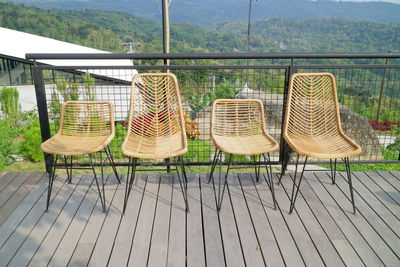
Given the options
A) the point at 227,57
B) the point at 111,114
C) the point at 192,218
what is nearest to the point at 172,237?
the point at 192,218

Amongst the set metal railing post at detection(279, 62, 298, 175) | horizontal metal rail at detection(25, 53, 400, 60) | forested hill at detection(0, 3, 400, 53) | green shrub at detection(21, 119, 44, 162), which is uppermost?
forested hill at detection(0, 3, 400, 53)

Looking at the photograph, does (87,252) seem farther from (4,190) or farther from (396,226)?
(396,226)

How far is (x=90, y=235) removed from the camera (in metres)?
2.20

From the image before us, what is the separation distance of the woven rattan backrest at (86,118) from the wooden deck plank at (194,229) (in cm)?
86

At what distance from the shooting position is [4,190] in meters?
2.80

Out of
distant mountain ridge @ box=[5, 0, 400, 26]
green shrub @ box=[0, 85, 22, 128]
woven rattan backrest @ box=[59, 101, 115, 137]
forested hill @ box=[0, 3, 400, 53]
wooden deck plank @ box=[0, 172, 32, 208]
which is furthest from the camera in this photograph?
distant mountain ridge @ box=[5, 0, 400, 26]

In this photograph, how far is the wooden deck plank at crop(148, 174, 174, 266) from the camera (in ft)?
6.50

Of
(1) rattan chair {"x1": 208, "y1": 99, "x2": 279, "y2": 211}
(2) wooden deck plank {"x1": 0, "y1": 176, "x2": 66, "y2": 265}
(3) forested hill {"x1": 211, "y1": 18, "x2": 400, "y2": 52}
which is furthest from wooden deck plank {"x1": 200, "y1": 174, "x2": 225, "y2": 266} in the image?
(3) forested hill {"x1": 211, "y1": 18, "x2": 400, "y2": 52}

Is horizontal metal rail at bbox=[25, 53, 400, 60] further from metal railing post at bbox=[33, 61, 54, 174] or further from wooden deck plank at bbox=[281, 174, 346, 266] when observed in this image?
wooden deck plank at bbox=[281, 174, 346, 266]

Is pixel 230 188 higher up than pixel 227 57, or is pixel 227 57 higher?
pixel 227 57

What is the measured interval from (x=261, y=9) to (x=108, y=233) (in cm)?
6076

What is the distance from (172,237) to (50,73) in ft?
6.67

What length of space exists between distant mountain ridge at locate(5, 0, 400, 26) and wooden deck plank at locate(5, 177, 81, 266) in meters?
51.9

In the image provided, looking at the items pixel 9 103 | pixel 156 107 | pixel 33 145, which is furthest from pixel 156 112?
pixel 9 103
